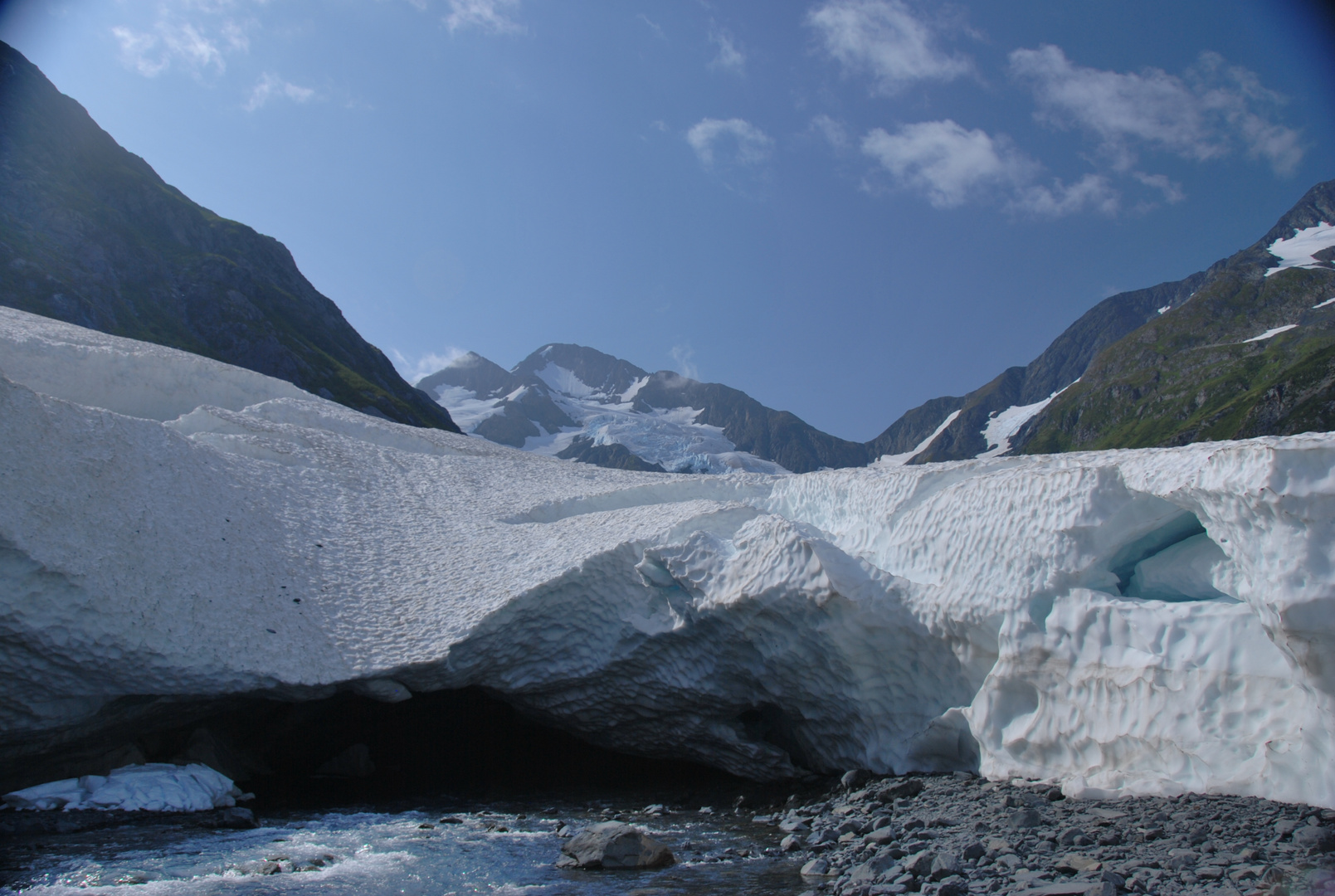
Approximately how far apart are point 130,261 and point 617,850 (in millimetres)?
92970

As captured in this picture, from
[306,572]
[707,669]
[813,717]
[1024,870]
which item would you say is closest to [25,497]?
[306,572]

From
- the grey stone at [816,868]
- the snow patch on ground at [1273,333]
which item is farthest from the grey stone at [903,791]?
the snow patch on ground at [1273,333]

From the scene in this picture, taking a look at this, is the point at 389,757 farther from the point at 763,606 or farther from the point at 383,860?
the point at 763,606

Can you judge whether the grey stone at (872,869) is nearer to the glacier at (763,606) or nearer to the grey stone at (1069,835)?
the grey stone at (1069,835)

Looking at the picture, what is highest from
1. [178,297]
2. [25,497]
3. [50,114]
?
[50,114]

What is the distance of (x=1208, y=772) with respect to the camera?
778 centimetres

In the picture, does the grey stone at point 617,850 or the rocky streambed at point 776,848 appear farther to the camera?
the grey stone at point 617,850

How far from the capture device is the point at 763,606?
11.9 meters

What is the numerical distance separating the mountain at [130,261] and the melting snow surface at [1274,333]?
420ft

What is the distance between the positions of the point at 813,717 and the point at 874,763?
127cm

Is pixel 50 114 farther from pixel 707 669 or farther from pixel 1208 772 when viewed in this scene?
pixel 1208 772

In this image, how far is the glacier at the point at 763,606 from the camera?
7.74m

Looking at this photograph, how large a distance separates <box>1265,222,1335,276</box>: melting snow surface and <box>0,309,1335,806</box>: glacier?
567 feet

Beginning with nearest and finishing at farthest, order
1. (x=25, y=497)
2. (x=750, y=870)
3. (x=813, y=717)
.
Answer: (x=750, y=870)
(x=25, y=497)
(x=813, y=717)
